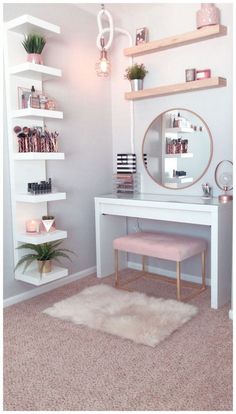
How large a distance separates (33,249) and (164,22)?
2.20 metres

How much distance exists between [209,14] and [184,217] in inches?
59.4

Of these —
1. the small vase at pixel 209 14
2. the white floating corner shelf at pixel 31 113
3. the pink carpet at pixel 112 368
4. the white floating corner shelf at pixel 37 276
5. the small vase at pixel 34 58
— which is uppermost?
the small vase at pixel 209 14

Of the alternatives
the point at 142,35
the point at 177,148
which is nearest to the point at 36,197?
the point at 177,148

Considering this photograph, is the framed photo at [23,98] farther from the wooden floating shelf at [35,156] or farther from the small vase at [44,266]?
the small vase at [44,266]

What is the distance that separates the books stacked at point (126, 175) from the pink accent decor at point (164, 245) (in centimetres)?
54

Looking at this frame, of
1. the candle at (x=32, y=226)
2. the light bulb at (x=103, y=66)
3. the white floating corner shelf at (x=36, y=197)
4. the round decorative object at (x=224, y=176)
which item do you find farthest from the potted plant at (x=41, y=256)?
the light bulb at (x=103, y=66)

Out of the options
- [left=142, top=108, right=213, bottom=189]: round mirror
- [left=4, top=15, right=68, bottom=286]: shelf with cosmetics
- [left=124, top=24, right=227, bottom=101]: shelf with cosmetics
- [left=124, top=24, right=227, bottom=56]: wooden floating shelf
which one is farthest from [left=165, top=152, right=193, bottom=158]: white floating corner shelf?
[left=4, top=15, right=68, bottom=286]: shelf with cosmetics

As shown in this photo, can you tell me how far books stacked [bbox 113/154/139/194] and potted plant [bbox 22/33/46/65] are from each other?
1.19 metres

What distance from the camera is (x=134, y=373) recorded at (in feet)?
6.16

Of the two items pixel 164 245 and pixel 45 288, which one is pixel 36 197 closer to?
pixel 45 288

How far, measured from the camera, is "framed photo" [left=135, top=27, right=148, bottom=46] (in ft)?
10.8

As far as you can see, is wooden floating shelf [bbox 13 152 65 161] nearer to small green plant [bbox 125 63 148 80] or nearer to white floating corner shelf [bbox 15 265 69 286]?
white floating corner shelf [bbox 15 265 69 286]

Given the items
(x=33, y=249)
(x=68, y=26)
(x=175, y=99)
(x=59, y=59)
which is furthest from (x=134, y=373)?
(x=68, y=26)

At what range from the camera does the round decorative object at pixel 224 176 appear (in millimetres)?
2898
